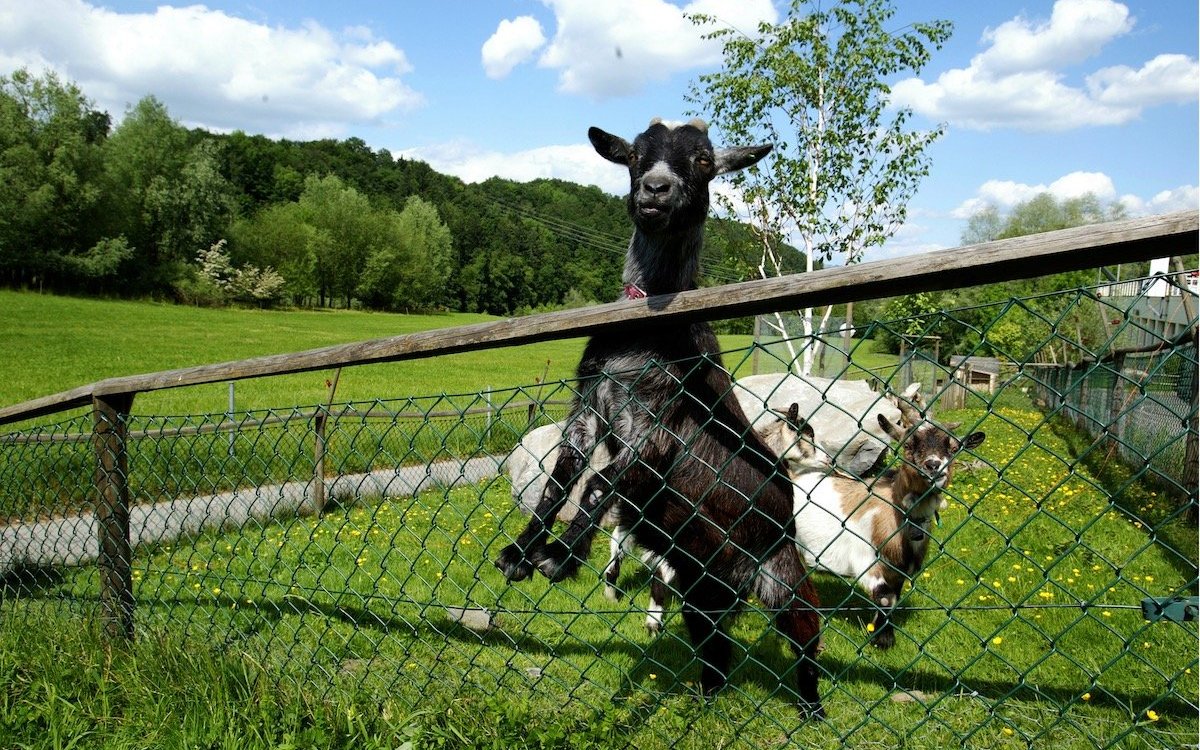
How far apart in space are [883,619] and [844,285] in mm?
3263

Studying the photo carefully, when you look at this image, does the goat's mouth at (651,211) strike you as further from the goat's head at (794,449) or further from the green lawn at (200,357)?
the green lawn at (200,357)

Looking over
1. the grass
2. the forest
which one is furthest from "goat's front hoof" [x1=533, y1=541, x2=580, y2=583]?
the forest

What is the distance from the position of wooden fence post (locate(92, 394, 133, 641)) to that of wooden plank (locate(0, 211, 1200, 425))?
1181 millimetres

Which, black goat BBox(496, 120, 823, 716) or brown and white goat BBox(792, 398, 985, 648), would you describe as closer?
black goat BBox(496, 120, 823, 716)

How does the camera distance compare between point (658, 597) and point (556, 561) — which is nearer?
point (556, 561)

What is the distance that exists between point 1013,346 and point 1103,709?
29.3 meters

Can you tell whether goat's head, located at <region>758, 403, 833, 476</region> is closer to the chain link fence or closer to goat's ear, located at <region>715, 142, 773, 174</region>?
the chain link fence

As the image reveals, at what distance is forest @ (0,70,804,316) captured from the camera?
145ft

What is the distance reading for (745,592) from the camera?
3.03m

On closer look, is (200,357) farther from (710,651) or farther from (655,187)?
(655,187)

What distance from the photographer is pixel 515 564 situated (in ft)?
10.3

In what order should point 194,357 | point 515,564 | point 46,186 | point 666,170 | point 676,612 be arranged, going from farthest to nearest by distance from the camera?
point 46,186
point 194,357
point 666,170
point 515,564
point 676,612

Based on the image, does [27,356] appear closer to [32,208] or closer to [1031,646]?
[1031,646]

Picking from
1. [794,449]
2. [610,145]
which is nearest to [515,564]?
[610,145]
